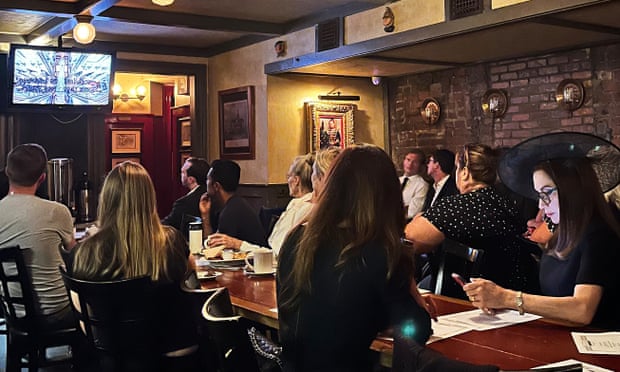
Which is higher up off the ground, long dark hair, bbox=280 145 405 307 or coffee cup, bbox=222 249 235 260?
long dark hair, bbox=280 145 405 307

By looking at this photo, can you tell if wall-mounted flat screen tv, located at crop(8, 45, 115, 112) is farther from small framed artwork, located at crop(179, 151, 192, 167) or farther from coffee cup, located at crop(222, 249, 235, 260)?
coffee cup, located at crop(222, 249, 235, 260)

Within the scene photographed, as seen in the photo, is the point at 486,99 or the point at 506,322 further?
the point at 486,99

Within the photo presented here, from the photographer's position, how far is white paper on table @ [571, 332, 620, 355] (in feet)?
6.00

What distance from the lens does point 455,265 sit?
2.90 m

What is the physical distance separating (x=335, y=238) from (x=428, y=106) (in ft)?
18.8

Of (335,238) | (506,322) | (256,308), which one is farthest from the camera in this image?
(256,308)

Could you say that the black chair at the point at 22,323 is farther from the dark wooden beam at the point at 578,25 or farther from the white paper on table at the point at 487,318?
the dark wooden beam at the point at 578,25

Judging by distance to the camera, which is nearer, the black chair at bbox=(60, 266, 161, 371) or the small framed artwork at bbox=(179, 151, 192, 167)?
the black chair at bbox=(60, 266, 161, 371)

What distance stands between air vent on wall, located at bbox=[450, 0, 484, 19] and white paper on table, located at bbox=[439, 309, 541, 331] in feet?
10.3

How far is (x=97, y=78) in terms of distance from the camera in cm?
684

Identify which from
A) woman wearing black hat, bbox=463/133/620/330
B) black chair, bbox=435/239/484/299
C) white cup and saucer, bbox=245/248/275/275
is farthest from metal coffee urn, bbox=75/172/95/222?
woman wearing black hat, bbox=463/133/620/330

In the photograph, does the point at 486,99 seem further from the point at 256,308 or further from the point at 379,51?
the point at 256,308

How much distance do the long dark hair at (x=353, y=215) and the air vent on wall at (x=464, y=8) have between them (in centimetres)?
333

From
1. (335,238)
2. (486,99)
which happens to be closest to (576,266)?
(335,238)
